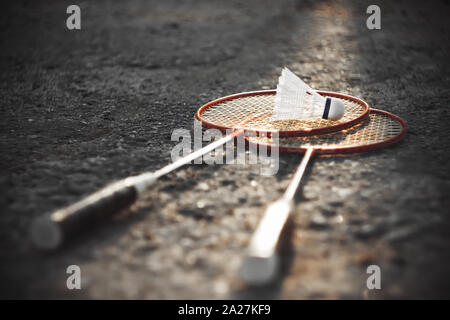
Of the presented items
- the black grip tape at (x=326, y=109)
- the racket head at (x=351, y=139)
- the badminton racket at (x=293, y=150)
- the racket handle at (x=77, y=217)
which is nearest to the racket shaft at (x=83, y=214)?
the racket handle at (x=77, y=217)

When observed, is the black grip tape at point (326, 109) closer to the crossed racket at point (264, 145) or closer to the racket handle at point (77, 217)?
the crossed racket at point (264, 145)

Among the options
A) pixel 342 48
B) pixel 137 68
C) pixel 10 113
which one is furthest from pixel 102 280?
pixel 342 48

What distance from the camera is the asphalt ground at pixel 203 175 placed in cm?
124

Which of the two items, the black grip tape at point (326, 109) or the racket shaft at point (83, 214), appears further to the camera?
the black grip tape at point (326, 109)

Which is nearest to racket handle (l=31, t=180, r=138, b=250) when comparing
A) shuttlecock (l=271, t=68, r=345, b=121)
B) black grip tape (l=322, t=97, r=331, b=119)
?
shuttlecock (l=271, t=68, r=345, b=121)

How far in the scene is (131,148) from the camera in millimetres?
2158

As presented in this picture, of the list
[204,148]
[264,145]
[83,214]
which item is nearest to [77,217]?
[83,214]

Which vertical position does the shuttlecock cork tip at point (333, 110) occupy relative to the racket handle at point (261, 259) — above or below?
above

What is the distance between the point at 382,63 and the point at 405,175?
230 cm

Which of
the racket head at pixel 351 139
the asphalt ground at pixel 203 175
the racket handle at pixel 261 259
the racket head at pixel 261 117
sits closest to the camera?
the racket handle at pixel 261 259

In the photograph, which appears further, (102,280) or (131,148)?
(131,148)
